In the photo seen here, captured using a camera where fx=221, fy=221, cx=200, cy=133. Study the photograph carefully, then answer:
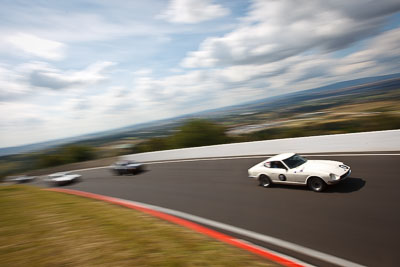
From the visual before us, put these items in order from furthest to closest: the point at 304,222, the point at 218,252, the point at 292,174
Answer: the point at 292,174 < the point at 304,222 < the point at 218,252

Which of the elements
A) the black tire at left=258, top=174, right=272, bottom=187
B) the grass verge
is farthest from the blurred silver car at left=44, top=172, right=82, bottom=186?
the black tire at left=258, top=174, right=272, bottom=187

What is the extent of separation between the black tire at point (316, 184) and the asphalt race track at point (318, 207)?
19 cm

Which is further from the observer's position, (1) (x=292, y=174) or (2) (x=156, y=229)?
(1) (x=292, y=174)

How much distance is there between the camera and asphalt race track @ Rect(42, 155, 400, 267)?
4.27m

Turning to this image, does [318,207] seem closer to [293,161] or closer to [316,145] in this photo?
[293,161]

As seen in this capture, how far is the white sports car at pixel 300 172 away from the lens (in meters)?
6.73

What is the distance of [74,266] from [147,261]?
1.27 metres

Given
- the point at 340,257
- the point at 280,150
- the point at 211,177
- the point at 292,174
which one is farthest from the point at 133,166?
the point at 340,257

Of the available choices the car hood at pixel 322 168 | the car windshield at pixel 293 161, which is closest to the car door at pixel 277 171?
the car windshield at pixel 293 161

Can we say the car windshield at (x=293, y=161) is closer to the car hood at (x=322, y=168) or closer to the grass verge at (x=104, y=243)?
the car hood at (x=322, y=168)

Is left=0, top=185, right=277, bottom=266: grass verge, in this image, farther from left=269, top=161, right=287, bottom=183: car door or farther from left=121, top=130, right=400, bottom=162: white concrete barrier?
left=121, top=130, right=400, bottom=162: white concrete barrier

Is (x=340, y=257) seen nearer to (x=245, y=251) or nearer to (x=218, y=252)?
(x=245, y=251)

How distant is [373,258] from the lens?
3830 mm

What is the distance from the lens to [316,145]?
39.6 feet
